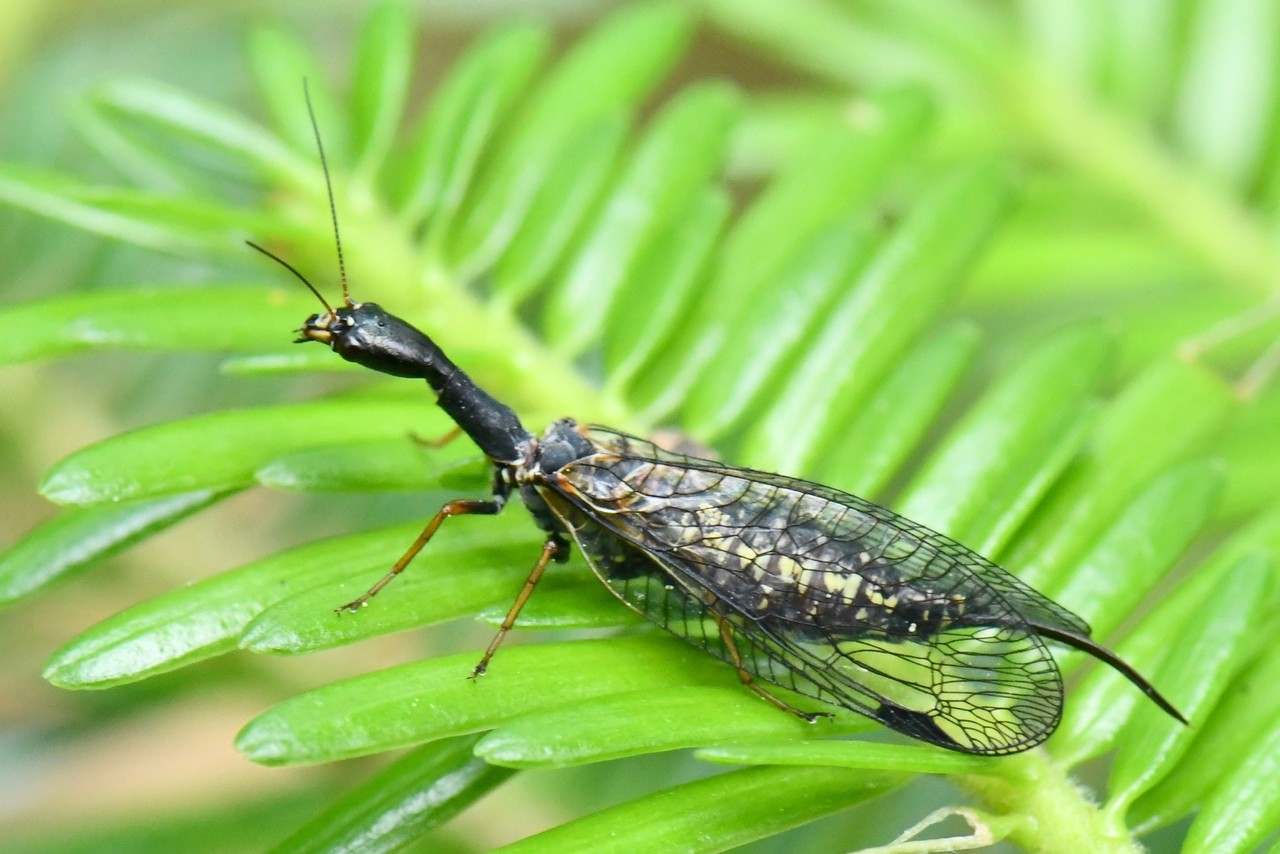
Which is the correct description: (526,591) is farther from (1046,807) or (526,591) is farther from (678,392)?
(1046,807)

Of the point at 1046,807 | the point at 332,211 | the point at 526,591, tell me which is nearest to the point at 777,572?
the point at 526,591

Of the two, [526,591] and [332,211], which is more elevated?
[332,211]

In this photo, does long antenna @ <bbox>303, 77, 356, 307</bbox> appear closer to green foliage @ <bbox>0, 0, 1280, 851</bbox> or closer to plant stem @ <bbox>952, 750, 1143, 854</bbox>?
green foliage @ <bbox>0, 0, 1280, 851</bbox>

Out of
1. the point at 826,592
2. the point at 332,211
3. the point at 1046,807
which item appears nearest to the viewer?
the point at 1046,807

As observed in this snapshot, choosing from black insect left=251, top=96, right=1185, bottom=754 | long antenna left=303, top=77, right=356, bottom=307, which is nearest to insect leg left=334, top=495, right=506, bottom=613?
black insect left=251, top=96, right=1185, bottom=754

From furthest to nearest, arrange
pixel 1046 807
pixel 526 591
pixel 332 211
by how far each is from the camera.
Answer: pixel 332 211, pixel 526 591, pixel 1046 807

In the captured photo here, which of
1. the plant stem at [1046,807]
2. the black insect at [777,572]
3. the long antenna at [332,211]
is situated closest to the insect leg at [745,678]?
the black insect at [777,572]

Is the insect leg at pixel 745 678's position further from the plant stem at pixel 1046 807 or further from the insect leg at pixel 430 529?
the insect leg at pixel 430 529

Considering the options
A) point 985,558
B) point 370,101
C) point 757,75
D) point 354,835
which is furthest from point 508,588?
point 757,75
